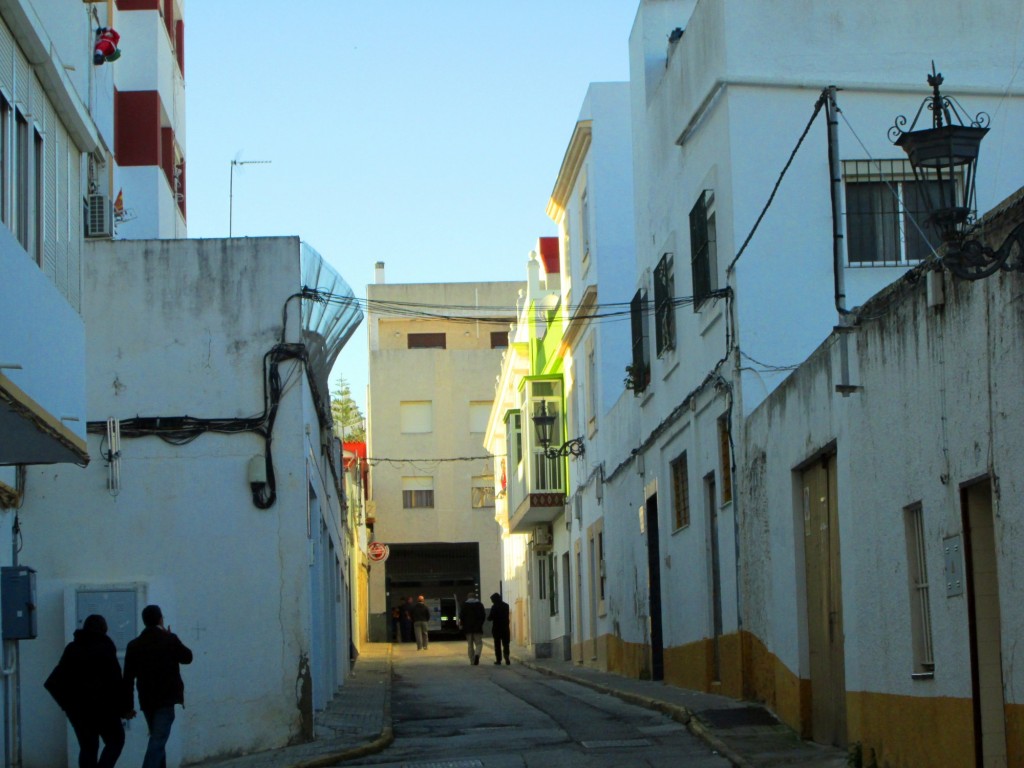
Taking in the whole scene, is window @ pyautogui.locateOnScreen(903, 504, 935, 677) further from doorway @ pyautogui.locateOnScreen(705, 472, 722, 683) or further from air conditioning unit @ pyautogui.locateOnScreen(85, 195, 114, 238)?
air conditioning unit @ pyautogui.locateOnScreen(85, 195, 114, 238)

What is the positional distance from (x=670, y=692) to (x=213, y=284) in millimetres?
7626

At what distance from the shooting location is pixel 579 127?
27.8 meters

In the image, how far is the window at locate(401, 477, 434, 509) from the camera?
180ft

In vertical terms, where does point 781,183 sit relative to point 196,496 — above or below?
above

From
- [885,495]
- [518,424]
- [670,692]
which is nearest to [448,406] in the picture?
[518,424]

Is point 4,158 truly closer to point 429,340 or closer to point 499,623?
point 499,623

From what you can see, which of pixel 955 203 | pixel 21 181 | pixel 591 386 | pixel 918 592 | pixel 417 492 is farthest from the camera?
pixel 417 492

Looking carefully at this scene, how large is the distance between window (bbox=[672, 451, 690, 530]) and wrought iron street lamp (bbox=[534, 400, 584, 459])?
10.4m

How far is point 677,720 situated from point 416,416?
41272 mm

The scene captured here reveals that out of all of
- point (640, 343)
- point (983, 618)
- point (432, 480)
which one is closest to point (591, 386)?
point (640, 343)

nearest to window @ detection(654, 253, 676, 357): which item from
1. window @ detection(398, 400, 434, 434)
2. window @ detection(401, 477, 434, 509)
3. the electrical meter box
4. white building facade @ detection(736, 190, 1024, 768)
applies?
white building facade @ detection(736, 190, 1024, 768)

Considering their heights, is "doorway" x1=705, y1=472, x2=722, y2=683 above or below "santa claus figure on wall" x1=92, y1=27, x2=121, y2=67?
below

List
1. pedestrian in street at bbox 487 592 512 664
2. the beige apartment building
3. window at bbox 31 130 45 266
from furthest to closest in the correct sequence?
1. the beige apartment building
2. pedestrian in street at bbox 487 592 512 664
3. window at bbox 31 130 45 266

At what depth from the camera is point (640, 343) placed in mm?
22578
